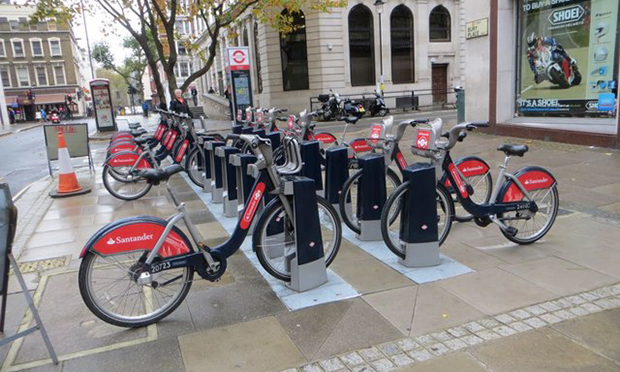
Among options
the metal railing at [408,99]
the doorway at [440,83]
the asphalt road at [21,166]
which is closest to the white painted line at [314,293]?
the asphalt road at [21,166]

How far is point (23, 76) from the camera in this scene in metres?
58.4

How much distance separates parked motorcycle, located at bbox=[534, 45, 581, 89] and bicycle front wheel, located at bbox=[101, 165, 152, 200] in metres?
9.40

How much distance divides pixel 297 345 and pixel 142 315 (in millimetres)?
1251

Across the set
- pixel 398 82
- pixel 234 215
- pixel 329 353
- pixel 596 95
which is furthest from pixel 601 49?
pixel 398 82

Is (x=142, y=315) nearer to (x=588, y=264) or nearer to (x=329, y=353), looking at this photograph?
(x=329, y=353)

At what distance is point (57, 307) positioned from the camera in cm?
387

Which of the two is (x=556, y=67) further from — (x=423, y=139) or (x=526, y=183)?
(x=423, y=139)

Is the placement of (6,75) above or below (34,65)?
below

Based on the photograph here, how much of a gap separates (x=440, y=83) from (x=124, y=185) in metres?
25.6

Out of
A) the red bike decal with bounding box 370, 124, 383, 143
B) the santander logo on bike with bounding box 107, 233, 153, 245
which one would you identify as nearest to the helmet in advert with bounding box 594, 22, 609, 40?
the red bike decal with bounding box 370, 124, 383, 143

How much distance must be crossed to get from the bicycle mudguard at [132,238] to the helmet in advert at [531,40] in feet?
36.0

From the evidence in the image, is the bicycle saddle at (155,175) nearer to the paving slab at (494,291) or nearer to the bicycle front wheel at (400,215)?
the bicycle front wheel at (400,215)

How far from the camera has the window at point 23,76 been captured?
58.3 meters

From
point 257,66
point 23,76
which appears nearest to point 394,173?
point 257,66
